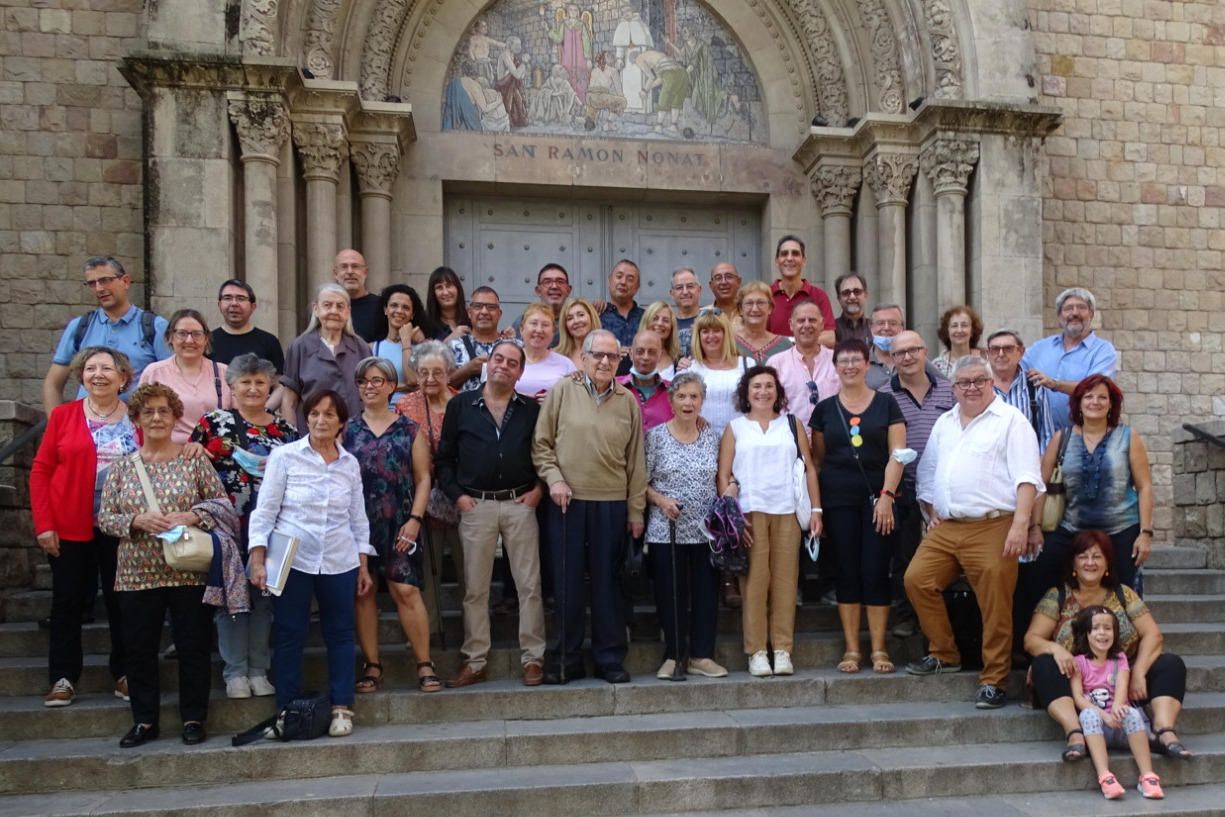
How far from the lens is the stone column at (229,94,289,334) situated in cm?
834

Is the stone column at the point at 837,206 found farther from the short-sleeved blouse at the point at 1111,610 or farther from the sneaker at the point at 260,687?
the sneaker at the point at 260,687

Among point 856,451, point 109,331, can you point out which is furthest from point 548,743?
point 109,331

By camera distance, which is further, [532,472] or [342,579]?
[532,472]

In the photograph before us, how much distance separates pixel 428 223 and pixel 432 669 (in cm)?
543

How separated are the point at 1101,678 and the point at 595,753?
2667mm

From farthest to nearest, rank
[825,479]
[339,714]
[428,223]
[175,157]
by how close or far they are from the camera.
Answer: [428,223] → [175,157] → [825,479] → [339,714]

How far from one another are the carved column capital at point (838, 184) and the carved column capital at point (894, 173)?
0.25m

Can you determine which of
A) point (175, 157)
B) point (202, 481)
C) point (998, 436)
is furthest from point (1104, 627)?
point (175, 157)

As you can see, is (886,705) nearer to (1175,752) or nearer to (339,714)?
(1175,752)

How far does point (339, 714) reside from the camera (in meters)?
5.05

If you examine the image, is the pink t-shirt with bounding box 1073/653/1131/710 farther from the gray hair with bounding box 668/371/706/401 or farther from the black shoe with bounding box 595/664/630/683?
the gray hair with bounding box 668/371/706/401

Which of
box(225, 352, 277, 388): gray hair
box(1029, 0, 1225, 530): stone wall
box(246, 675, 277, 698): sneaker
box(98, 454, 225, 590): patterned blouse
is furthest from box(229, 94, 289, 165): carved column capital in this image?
box(1029, 0, 1225, 530): stone wall

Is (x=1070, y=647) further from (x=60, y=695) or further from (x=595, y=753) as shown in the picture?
(x=60, y=695)

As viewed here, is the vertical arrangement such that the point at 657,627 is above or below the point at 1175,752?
above
